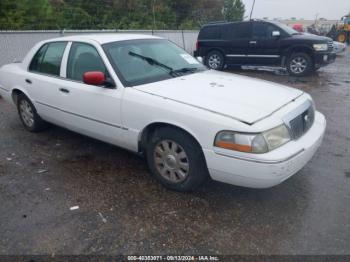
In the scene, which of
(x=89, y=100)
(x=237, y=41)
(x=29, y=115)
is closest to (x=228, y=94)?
(x=89, y=100)

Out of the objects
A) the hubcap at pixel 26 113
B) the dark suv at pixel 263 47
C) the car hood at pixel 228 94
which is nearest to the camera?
the car hood at pixel 228 94

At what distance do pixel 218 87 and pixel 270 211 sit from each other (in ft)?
4.59

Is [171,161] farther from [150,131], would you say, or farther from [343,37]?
[343,37]

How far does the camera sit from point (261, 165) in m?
2.76

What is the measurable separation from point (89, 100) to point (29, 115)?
72.0 inches

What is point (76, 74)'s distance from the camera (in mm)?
4102

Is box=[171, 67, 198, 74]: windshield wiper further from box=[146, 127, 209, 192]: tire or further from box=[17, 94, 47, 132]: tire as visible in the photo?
box=[17, 94, 47, 132]: tire

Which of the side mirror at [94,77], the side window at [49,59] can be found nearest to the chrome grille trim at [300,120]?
the side mirror at [94,77]

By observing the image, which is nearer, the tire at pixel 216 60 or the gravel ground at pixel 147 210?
the gravel ground at pixel 147 210

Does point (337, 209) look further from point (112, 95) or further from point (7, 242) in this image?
point (7, 242)

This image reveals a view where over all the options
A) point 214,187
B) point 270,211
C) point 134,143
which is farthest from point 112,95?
point 270,211

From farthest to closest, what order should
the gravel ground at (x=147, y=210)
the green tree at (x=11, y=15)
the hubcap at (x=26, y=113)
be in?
the green tree at (x=11, y=15) → the hubcap at (x=26, y=113) → the gravel ground at (x=147, y=210)

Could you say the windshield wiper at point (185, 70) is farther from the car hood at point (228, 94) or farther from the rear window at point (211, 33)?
the rear window at point (211, 33)

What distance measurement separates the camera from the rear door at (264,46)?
1083 centimetres
